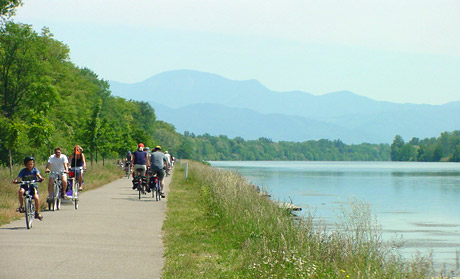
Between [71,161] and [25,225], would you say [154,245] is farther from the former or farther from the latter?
[71,161]

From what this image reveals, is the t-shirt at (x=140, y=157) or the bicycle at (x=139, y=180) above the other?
the t-shirt at (x=140, y=157)

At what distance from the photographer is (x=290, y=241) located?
1133cm

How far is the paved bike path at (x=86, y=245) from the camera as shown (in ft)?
30.7

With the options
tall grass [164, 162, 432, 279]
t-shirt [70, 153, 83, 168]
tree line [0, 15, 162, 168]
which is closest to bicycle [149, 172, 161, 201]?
t-shirt [70, 153, 83, 168]

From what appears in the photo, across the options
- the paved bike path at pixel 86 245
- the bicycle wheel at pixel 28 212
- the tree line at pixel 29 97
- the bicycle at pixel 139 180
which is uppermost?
the tree line at pixel 29 97

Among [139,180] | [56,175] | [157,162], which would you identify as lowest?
[139,180]

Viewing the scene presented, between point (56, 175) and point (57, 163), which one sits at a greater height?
point (57, 163)

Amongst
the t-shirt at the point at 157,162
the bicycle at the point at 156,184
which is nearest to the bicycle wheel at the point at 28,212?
the bicycle at the point at 156,184

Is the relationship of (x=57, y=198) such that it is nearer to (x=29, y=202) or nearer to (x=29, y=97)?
(x=29, y=202)

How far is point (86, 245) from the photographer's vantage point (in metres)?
11.8

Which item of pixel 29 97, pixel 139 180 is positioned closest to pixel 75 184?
pixel 139 180

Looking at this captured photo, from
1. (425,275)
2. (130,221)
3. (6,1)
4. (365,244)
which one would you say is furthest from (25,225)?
(6,1)

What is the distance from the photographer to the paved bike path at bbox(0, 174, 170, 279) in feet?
30.7

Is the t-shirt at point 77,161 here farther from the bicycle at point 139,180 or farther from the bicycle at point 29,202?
the bicycle at point 29,202
